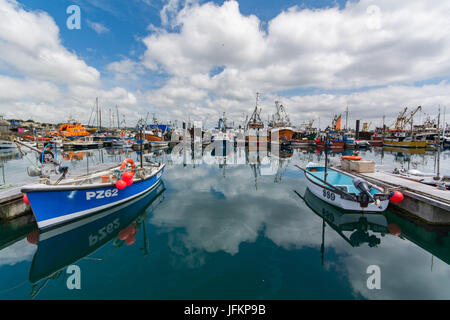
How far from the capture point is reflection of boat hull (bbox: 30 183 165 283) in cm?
795

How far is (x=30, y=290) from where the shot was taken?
6.63 metres

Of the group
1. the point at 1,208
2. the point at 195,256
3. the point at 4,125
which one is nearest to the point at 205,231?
the point at 195,256

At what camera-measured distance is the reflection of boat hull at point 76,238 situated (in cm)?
795

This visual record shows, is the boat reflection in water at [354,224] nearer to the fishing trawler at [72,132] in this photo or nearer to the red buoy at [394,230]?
the red buoy at [394,230]

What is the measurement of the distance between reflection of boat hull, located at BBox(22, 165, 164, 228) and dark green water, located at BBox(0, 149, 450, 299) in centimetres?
65

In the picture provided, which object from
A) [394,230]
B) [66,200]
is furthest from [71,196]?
[394,230]

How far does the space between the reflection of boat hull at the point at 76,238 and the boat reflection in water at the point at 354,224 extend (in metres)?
11.6

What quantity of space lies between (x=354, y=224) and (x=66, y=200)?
16.5m

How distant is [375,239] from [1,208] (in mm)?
20237

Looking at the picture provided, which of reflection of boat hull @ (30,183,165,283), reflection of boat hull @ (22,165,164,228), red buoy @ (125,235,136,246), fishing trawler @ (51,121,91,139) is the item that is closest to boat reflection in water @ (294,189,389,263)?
red buoy @ (125,235,136,246)

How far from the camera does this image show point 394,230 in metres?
10.8

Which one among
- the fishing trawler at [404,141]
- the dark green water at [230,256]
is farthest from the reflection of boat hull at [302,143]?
the dark green water at [230,256]

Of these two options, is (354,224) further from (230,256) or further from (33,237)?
(33,237)

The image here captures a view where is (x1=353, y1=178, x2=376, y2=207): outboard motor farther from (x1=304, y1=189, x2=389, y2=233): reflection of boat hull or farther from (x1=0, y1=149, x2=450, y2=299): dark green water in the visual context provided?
(x1=0, y1=149, x2=450, y2=299): dark green water
